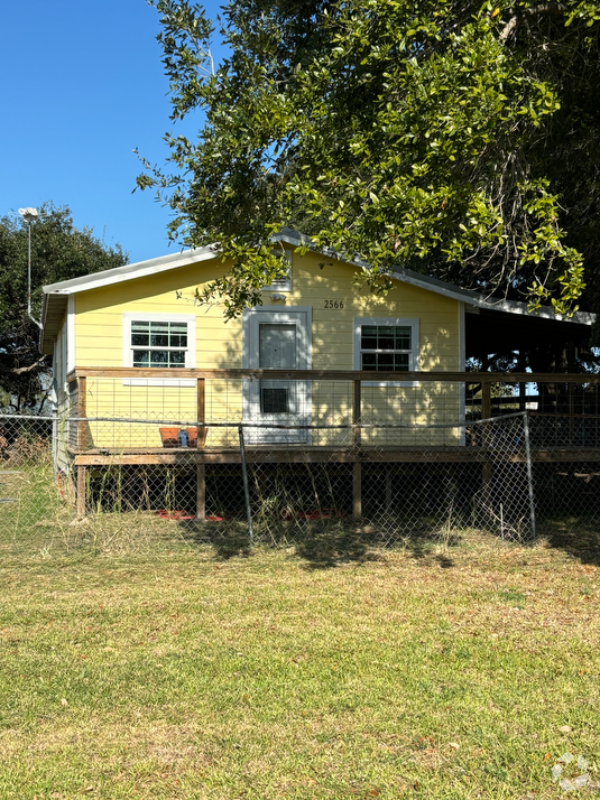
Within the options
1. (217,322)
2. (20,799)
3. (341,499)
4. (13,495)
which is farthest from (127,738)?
(13,495)

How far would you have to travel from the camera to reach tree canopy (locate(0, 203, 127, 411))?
27.0 metres

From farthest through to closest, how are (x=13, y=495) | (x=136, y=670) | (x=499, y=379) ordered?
(x=13, y=495)
(x=499, y=379)
(x=136, y=670)

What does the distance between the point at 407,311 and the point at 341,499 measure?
360 centimetres

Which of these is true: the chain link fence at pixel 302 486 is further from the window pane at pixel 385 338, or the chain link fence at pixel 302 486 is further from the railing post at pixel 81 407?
the window pane at pixel 385 338

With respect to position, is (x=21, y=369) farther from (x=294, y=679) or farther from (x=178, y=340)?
(x=294, y=679)

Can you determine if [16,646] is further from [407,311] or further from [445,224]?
[407,311]

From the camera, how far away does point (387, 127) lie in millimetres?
6148

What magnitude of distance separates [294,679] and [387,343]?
28.7 feet

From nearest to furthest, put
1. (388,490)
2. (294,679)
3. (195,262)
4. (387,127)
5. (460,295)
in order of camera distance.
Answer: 1. (294,679)
2. (387,127)
3. (388,490)
4. (195,262)
5. (460,295)

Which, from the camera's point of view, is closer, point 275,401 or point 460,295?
point 275,401

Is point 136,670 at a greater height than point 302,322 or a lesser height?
lesser

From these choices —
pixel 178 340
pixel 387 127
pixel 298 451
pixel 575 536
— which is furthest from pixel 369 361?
pixel 387 127

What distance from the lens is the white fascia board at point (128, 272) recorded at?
11219mm

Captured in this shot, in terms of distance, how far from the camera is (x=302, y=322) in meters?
12.3
